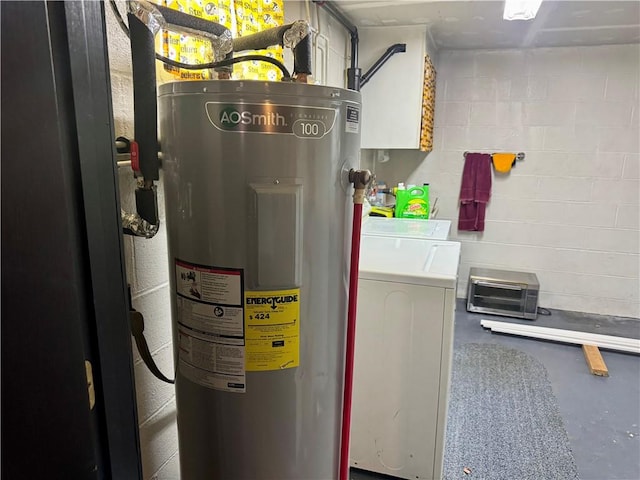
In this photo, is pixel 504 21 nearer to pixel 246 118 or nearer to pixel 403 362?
pixel 403 362

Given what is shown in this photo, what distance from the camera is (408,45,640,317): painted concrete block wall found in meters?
3.57

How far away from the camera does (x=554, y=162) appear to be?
3.74 m

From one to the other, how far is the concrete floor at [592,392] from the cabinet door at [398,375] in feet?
0.63

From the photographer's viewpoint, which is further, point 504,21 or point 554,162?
point 554,162

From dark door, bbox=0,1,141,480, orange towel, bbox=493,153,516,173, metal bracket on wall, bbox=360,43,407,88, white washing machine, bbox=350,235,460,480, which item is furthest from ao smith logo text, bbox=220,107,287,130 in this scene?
orange towel, bbox=493,153,516,173

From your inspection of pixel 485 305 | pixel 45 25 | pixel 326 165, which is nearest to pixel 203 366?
pixel 326 165

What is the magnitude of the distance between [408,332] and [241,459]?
0.86m

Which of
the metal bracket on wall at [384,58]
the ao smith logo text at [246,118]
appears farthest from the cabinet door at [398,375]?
the metal bracket on wall at [384,58]

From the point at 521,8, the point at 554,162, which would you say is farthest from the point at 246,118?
the point at 554,162

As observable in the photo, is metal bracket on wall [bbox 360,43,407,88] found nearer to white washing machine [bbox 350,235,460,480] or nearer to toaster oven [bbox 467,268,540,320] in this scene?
white washing machine [bbox 350,235,460,480]

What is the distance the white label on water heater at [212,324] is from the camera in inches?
36.3

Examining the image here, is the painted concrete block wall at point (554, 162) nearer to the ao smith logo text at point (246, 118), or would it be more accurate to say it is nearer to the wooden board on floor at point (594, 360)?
the wooden board on floor at point (594, 360)

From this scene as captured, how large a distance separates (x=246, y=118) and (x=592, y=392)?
2732 mm

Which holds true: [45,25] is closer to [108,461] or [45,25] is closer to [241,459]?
[108,461]
